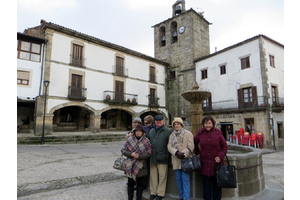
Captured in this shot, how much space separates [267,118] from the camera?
13672 mm

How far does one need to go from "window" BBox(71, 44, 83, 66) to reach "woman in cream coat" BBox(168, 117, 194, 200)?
14418 millimetres

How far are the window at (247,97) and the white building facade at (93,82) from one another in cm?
764

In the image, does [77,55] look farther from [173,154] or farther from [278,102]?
[278,102]

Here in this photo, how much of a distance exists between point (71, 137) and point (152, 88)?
10629 millimetres

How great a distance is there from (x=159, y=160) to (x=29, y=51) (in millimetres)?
14521

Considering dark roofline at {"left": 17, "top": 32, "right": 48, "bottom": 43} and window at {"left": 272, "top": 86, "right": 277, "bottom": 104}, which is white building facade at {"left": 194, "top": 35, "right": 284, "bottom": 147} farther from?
dark roofline at {"left": 17, "top": 32, "right": 48, "bottom": 43}

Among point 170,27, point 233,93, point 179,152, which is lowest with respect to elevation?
point 179,152

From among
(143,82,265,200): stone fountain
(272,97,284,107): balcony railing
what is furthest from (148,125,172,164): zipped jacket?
(272,97,284,107): balcony railing

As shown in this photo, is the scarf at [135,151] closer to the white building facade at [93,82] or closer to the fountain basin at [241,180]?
the fountain basin at [241,180]

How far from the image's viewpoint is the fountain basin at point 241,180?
11.0 ft

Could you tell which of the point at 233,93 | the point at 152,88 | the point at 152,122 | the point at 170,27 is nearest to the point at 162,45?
the point at 170,27

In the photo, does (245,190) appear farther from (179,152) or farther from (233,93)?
(233,93)

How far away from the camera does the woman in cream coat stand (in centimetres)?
310

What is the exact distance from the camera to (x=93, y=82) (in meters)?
16.6
